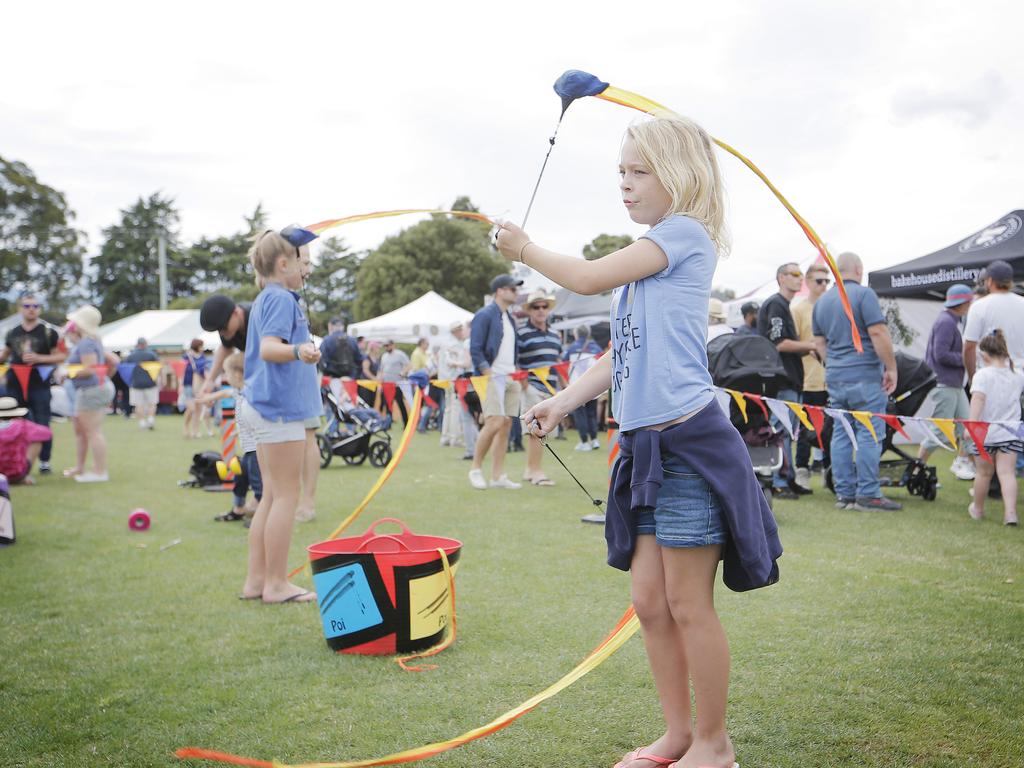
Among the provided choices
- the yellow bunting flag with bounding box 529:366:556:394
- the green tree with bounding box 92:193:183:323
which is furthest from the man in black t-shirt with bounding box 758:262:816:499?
the green tree with bounding box 92:193:183:323

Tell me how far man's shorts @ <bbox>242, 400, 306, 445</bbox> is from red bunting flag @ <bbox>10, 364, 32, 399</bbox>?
6.32 m

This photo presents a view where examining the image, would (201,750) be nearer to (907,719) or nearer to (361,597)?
(361,597)

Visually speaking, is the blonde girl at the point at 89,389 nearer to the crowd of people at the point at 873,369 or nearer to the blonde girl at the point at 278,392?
the blonde girl at the point at 278,392

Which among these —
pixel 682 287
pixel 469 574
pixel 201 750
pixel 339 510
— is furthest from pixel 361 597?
pixel 339 510

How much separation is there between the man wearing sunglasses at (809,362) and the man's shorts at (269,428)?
5.46m

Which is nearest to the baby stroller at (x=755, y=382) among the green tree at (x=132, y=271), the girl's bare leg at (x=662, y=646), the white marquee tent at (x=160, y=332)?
the girl's bare leg at (x=662, y=646)

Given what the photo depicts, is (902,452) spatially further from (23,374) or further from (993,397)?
(23,374)

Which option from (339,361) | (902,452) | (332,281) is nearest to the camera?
(902,452)

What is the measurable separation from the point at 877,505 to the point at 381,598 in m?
5.11

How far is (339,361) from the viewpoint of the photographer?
11.7m

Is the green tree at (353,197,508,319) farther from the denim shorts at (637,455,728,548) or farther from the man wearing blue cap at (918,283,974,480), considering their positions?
the denim shorts at (637,455,728,548)

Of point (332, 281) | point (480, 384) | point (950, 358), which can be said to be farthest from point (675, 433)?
point (332, 281)

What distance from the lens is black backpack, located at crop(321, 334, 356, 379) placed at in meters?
11.7

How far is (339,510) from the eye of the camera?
7801 mm
